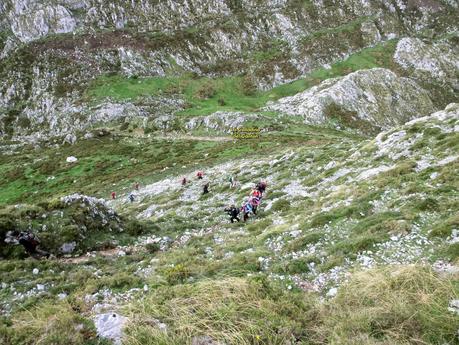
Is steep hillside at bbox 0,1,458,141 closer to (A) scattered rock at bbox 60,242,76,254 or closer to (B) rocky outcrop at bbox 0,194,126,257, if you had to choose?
(B) rocky outcrop at bbox 0,194,126,257

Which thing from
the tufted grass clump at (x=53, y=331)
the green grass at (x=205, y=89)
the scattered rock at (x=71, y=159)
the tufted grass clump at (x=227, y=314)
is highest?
the green grass at (x=205, y=89)

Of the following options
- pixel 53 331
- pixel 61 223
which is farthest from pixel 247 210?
pixel 53 331

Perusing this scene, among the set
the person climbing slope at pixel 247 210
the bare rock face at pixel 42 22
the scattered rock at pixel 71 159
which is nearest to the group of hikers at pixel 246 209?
the person climbing slope at pixel 247 210

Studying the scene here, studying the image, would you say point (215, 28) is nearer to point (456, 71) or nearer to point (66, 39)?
point (66, 39)

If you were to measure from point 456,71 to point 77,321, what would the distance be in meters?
149

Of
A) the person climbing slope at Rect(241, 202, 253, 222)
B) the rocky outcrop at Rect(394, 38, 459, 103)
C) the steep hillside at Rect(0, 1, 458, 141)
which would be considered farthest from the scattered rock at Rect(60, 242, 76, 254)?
the rocky outcrop at Rect(394, 38, 459, 103)

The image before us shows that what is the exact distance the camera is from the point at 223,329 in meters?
9.49

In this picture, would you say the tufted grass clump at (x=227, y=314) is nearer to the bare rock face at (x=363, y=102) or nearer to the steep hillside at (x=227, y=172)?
the steep hillside at (x=227, y=172)

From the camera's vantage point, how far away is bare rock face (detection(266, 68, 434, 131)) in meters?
95.3

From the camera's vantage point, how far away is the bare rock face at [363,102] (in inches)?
3752

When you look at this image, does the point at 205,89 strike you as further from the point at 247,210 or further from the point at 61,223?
the point at 61,223

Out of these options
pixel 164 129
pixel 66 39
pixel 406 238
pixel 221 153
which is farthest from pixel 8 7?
pixel 406 238

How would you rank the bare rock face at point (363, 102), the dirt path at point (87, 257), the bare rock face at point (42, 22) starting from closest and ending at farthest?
the dirt path at point (87, 257) < the bare rock face at point (363, 102) < the bare rock face at point (42, 22)

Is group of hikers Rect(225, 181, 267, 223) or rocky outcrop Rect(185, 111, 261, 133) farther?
rocky outcrop Rect(185, 111, 261, 133)
